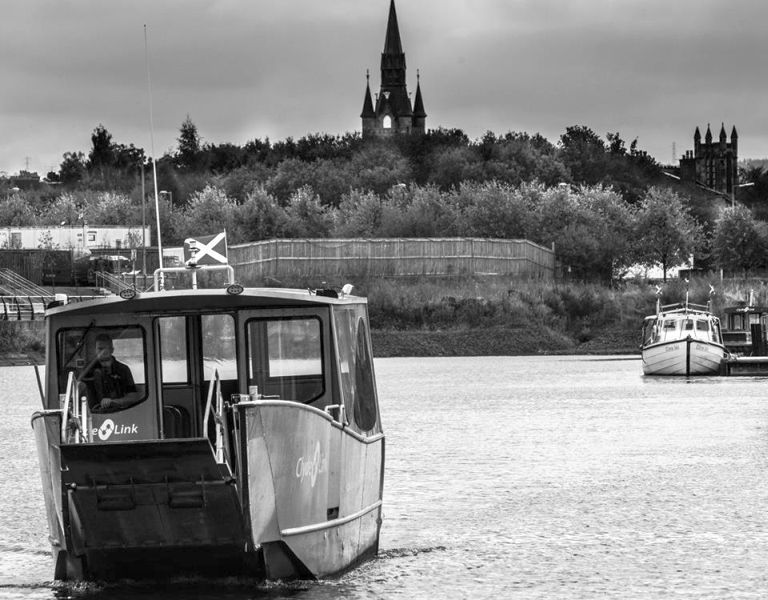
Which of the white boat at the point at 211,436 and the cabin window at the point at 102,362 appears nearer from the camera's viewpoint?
the white boat at the point at 211,436

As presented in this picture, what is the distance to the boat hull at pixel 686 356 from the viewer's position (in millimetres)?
87500

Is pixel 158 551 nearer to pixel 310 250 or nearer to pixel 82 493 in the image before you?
pixel 82 493

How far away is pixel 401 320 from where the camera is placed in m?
134

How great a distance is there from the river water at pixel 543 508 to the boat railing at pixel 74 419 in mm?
1898

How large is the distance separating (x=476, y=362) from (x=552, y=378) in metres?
29.7

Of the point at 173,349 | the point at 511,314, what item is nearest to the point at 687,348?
the point at 511,314

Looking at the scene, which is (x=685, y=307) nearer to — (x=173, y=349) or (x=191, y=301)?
(x=173, y=349)

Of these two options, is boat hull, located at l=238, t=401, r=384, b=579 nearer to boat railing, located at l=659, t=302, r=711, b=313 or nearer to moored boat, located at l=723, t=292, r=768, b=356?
boat railing, located at l=659, t=302, r=711, b=313

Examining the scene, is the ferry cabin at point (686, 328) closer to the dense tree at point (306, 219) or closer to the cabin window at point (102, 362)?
the cabin window at point (102, 362)

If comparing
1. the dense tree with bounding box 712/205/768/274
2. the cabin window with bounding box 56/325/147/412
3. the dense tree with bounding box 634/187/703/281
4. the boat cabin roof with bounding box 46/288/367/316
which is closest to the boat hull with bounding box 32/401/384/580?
the cabin window with bounding box 56/325/147/412

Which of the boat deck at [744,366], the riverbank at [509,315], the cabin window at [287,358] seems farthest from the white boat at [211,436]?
the riverbank at [509,315]

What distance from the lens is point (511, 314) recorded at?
134 metres

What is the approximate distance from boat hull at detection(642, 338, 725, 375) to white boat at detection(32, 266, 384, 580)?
2578 inches

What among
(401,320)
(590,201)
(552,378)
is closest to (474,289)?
(401,320)
